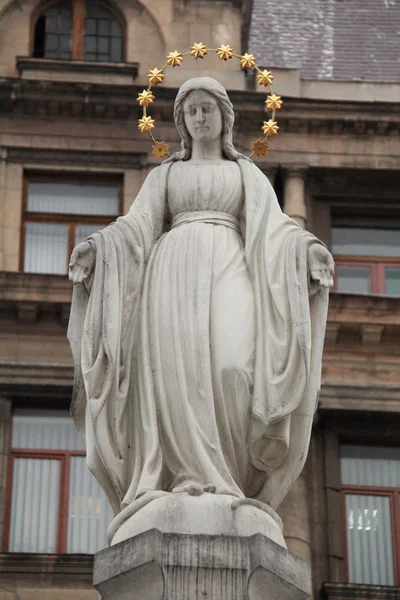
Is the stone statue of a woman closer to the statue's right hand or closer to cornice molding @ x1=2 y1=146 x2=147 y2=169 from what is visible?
the statue's right hand

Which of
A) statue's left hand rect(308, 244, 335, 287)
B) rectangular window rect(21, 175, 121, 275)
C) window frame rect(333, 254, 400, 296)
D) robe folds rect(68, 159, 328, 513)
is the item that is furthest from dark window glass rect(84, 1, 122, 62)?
statue's left hand rect(308, 244, 335, 287)

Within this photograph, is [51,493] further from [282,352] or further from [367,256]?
[282,352]

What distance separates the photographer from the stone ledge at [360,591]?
28.6 m

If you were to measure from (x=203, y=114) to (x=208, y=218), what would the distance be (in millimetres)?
762

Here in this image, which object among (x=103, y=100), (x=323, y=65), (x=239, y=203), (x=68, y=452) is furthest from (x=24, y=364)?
(x=239, y=203)

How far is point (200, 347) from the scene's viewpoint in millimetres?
Answer: 11898

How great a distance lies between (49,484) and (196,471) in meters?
17.9

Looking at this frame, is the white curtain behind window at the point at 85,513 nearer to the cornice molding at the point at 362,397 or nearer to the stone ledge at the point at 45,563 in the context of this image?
the stone ledge at the point at 45,563

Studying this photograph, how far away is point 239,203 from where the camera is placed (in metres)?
12.8

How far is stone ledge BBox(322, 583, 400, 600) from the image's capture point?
1127 inches

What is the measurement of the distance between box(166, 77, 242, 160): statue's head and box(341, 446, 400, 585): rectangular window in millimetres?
17047

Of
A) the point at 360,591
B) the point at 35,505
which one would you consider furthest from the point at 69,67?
the point at 360,591

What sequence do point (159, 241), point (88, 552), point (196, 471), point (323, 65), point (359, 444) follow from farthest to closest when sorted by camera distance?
point (323, 65) < point (359, 444) < point (88, 552) < point (159, 241) < point (196, 471)

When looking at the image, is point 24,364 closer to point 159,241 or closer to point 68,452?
point 68,452
